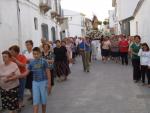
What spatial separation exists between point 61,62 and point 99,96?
445cm

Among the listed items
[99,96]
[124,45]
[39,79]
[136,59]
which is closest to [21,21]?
[136,59]

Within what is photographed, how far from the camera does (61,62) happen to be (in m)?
16.6

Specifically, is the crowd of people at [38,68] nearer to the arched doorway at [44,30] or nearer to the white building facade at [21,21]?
the white building facade at [21,21]

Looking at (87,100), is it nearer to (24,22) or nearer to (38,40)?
(24,22)

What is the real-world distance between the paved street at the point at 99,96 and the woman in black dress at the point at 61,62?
38 centimetres

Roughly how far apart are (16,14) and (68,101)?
5435 millimetres

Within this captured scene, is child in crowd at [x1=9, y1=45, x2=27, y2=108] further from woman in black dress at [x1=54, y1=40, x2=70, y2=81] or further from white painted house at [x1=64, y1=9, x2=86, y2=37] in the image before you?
white painted house at [x1=64, y1=9, x2=86, y2=37]

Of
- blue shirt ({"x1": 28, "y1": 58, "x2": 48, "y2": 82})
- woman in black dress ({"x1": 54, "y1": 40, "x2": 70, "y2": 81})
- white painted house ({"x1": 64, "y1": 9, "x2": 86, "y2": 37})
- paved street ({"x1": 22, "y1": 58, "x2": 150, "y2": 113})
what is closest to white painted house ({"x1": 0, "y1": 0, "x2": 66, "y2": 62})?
woman in black dress ({"x1": 54, "y1": 40, "x2": 70, "y2": 81})

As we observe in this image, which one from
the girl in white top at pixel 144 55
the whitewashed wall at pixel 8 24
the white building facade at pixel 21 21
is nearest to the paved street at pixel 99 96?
the girl in white top at pixel 144 55

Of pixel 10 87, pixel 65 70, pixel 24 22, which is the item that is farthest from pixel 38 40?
pixel 10 87

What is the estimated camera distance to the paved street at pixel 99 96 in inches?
412

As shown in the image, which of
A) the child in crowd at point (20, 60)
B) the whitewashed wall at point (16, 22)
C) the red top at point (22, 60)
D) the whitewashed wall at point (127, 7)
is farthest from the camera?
the whitewashed wall at point (127, 7)

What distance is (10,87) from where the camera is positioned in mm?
9281

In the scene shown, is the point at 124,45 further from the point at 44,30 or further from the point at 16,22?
the point at 16,22
